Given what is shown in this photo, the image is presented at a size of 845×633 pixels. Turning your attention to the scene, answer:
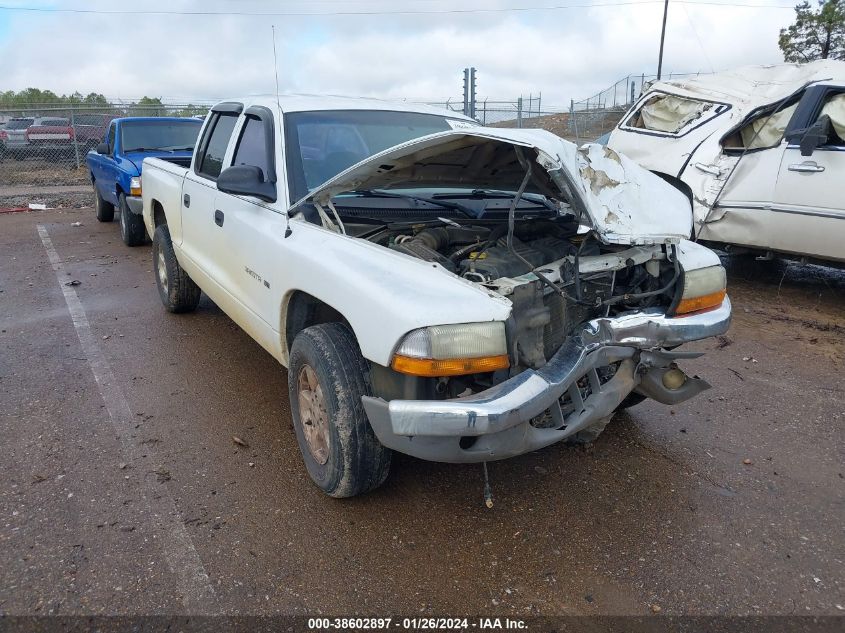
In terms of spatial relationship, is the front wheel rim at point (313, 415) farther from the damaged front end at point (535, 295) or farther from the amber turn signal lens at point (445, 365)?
the amber turn signal lens at point (445, 365)

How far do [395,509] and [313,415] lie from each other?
1.88ft

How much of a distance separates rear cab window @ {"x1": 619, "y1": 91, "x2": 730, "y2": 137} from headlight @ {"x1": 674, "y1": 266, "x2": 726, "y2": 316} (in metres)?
4.71

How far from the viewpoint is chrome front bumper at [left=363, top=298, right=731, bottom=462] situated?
2.30m

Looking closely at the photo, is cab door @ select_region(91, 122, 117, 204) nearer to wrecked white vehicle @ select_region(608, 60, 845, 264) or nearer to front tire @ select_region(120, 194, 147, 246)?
front tire @ select_region(120, 194, 147, 246)

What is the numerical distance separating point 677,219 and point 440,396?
54.0 inches

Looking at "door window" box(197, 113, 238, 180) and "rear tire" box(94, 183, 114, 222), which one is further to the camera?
"rear tire" box(94, 183, 114, 222)

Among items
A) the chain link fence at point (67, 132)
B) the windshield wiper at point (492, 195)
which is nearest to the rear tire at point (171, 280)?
the windshield wiper at point (492, 195)

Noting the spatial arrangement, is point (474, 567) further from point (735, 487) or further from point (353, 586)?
point (735, 487)

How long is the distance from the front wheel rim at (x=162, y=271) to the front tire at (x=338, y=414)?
3.09 metres

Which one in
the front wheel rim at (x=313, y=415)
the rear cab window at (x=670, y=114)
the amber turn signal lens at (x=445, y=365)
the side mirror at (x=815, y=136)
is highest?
the rear cab window at (x=670, y=114)

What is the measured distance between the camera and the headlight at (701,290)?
303 centimetres

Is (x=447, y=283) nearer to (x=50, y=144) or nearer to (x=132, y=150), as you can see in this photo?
(x=132, y=150)

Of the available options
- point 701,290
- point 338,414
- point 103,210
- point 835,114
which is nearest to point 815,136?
point 835,114

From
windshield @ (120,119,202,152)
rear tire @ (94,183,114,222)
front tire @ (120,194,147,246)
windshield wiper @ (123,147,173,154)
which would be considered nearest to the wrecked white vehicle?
windshield @ (120,119,202,152)
